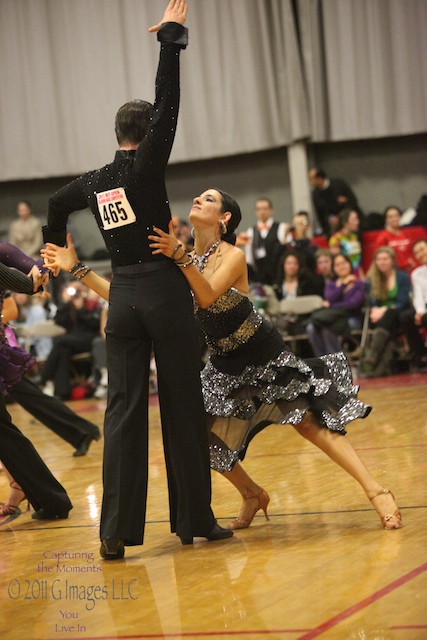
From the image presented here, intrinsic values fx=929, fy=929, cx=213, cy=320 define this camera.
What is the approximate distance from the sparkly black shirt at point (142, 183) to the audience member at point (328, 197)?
9.21m

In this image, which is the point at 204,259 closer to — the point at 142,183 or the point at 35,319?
the point at 142,183

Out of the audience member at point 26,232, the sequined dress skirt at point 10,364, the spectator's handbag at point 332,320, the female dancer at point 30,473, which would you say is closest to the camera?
the female dancer at point 30,473

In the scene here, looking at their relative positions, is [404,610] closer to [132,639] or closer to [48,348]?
[132,639]

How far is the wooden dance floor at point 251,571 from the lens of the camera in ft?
8.93

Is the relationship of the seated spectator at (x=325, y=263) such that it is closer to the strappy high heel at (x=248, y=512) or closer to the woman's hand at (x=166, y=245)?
the strappy high heel at (x=248, y=512)

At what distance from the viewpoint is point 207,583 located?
3.17 metres

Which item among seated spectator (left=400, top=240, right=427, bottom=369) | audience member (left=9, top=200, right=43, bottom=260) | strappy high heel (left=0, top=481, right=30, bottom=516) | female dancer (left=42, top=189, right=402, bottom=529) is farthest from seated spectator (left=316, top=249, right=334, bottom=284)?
female dancer (left=42, top=189, right=402, bottom=529)

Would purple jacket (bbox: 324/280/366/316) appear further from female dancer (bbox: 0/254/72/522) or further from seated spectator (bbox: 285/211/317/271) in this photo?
female dancer (bbox: 0/254/72/522)

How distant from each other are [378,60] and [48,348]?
19.4 feet

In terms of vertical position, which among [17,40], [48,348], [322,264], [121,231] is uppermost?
[17,40]

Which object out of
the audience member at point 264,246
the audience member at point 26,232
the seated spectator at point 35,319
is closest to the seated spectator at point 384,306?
the audience member at point 264,246

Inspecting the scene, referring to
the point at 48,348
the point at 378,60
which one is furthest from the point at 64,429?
the point at 378,60

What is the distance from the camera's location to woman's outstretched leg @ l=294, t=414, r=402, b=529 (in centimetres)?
371

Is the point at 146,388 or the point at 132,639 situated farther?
the point at 146,388
